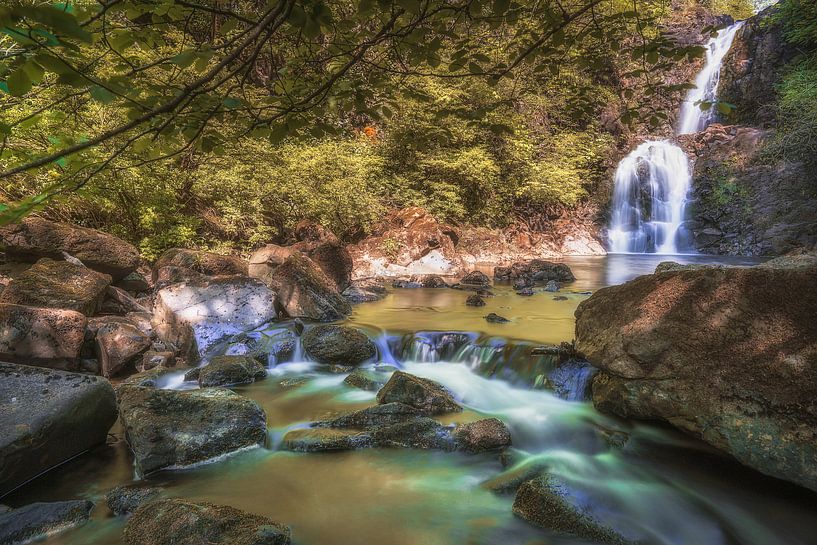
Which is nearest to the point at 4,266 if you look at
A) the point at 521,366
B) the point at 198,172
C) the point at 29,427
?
the point at 198,172

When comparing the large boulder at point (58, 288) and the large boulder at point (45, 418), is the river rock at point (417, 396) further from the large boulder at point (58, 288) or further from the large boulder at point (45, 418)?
the large boulder at point (58, 288)

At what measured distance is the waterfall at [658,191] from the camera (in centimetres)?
1800

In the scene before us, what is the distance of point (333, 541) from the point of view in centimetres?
264

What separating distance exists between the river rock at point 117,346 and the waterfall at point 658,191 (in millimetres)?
18701

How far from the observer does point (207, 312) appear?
6508mm

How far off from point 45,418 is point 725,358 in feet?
17.0

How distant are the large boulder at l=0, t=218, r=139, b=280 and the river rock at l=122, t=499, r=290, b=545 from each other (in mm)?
6395

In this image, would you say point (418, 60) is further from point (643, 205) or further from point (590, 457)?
point (643, 205)

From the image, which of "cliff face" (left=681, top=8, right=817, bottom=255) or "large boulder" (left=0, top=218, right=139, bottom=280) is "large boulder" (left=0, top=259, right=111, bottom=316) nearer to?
"large boulder" (left=0, top=218, right=139, bottom=280)

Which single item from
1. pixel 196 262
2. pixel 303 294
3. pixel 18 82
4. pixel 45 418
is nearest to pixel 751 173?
pixel 303 294

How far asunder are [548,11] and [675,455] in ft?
11.6

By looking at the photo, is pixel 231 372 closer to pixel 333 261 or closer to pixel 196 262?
pixel 196 262

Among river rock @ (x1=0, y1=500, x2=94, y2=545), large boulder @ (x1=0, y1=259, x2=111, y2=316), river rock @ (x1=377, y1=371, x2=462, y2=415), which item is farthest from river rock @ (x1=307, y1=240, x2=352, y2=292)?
river rock @ (x1=0, y1=500, x2=94, y2=545)

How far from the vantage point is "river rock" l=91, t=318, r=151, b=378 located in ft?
17.6
